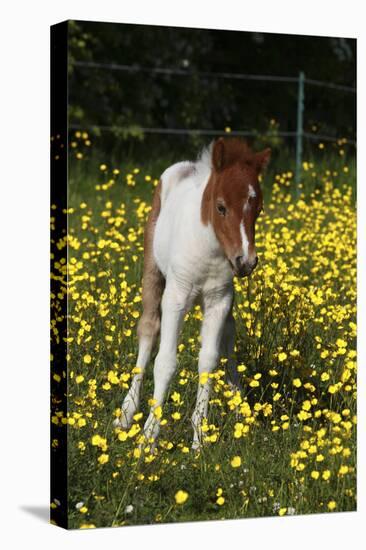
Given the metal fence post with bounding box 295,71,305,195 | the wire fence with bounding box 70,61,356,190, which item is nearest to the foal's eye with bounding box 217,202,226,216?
the wire fence with bounding box 70,61,356,190

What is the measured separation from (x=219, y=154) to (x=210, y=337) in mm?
965

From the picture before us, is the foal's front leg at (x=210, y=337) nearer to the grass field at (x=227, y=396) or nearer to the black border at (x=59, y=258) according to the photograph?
the grass field at (x=227, y=396)

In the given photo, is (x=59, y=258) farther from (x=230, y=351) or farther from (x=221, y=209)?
(x=230, y=351)

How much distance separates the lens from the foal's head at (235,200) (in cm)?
579

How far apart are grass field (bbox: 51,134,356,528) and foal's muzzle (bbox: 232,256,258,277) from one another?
599 millimetres

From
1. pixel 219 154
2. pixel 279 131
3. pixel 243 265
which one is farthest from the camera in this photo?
pixel 279 131

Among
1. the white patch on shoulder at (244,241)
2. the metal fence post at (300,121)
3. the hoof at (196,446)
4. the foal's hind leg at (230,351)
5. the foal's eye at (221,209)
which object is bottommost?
the hoof at (196,446)

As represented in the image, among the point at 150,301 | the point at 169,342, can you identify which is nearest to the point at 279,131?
the point at 150,301

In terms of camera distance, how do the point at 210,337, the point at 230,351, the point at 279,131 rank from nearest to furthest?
the point at 210,337 < the point at 230,351 < the point at 279,131

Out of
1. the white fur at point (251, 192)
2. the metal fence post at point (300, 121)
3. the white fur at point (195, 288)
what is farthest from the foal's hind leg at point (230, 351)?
the metal fence post at point (300, 121)

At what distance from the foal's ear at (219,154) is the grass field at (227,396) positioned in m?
0.88

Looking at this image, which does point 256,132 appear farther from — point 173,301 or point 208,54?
point 173,301

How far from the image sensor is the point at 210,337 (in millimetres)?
6121

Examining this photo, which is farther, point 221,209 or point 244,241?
point 221,209
